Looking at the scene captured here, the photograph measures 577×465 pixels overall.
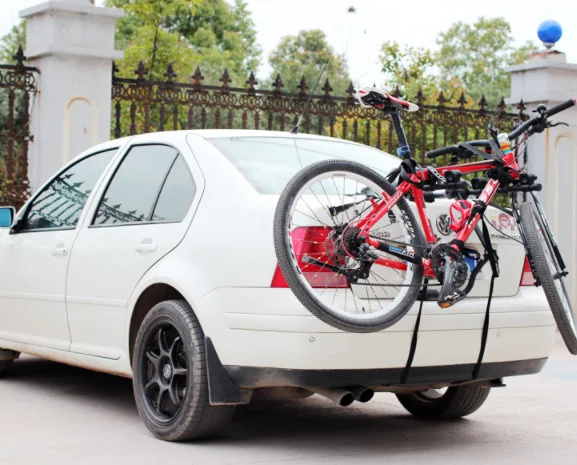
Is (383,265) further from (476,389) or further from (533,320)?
(476,389)

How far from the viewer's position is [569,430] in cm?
602

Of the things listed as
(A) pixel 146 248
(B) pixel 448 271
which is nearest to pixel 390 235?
(B) pixel 448 271

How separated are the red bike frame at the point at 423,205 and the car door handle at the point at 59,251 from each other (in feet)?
7.40

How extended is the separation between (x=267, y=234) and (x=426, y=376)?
108cm

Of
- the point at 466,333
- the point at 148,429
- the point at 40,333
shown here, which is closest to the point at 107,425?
the point at 148,429

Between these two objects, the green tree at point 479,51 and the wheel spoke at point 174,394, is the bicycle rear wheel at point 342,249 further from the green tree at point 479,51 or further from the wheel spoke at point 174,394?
the green tree at point 479,51

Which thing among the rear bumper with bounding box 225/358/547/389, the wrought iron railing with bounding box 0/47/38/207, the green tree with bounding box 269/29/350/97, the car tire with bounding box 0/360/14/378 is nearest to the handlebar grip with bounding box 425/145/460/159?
the rear bumper with bounding box 225/358/547/389

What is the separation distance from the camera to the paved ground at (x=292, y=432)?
496 cm

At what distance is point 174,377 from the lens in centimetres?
523

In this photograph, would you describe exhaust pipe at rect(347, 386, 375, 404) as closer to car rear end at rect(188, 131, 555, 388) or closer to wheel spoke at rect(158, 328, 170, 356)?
car rear end at rect(188, 131, 555, 388)

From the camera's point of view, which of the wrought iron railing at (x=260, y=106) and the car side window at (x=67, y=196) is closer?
the car side window at (x=67, y=196)

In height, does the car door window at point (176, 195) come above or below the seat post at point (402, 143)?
below

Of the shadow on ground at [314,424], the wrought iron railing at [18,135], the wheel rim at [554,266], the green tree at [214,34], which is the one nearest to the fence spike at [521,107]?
the wrought iron railing at [18,135]

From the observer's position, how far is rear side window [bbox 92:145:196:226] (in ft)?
18.0
